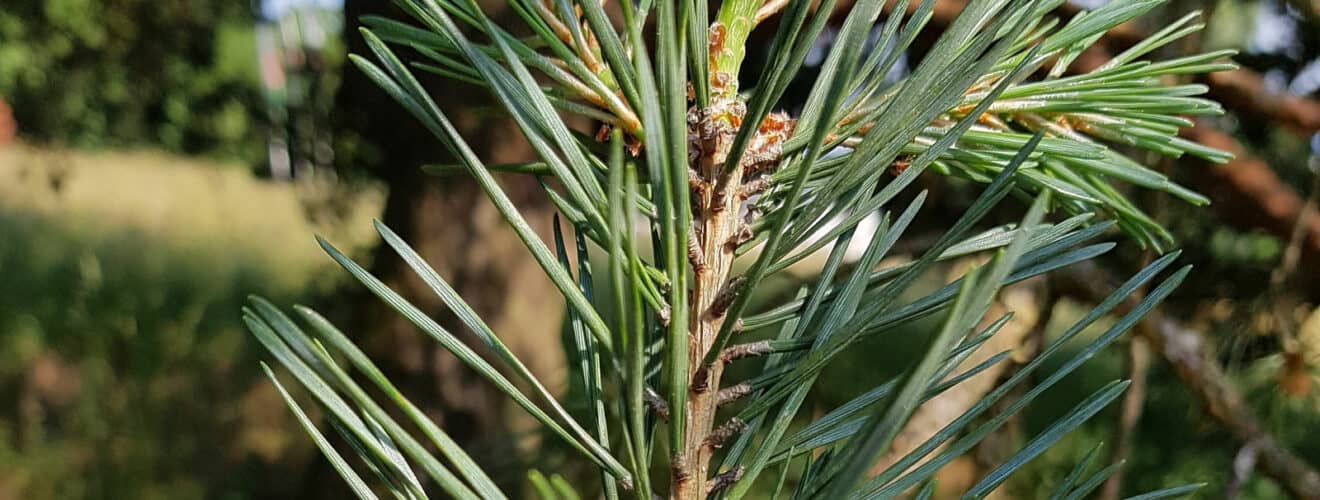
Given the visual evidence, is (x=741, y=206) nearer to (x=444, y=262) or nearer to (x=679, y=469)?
(x=679, y=469)

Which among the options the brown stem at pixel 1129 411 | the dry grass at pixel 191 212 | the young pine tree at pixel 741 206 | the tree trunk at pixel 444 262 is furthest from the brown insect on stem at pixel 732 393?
the dry grass at pixel 191 212

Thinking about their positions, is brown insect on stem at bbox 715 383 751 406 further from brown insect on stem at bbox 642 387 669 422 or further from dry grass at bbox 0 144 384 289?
dry grass at bbox 0 144 384 289

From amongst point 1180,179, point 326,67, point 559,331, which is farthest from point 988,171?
point 326,67

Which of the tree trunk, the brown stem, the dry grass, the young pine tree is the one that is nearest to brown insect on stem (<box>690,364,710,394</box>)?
the young pine tree

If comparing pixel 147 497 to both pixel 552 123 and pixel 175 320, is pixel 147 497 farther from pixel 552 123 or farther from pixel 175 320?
pixel 552 123

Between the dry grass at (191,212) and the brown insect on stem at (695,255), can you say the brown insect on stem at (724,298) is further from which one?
the dry grass at (191,212)

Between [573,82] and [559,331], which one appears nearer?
[573,82]
